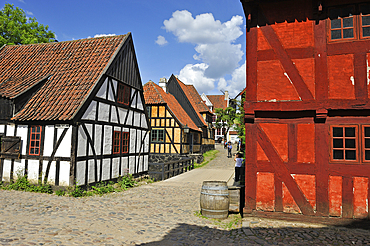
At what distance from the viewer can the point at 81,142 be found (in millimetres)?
10484

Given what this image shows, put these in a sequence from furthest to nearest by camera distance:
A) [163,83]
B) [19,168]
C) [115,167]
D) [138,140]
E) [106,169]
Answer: [163,83] < [138,140] < [115,167] < [106,169] < [19,168]

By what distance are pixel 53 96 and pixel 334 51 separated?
10.6 metres

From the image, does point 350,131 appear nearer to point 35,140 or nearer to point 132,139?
point 132,139

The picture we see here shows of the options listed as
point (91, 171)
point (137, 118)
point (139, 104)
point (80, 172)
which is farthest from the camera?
point (139, 104)

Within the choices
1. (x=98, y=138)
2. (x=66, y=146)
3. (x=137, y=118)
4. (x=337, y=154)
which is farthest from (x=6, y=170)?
(x=337, y=154)

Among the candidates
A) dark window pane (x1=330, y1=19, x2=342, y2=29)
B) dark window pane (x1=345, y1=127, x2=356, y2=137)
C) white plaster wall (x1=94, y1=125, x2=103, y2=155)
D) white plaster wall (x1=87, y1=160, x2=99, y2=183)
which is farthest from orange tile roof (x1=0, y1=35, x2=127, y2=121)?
dark window pane (x1=345, y1=127, x2=356, y2=137)

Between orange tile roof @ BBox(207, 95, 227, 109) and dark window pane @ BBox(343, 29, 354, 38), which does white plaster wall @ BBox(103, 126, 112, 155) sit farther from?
orange tile roof @ BBox(207, 95, 227, 109)

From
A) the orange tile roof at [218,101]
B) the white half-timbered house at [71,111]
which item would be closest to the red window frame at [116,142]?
the white half-timbered house at [71,111]

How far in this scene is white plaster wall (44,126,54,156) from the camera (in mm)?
10438

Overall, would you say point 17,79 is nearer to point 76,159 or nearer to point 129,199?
point 76,159

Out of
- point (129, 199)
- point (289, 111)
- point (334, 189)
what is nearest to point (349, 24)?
point (289, 111)

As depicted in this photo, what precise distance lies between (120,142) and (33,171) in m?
3.98

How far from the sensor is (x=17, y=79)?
12.8 meters

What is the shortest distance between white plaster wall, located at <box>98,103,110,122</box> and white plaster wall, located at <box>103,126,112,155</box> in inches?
17.7
